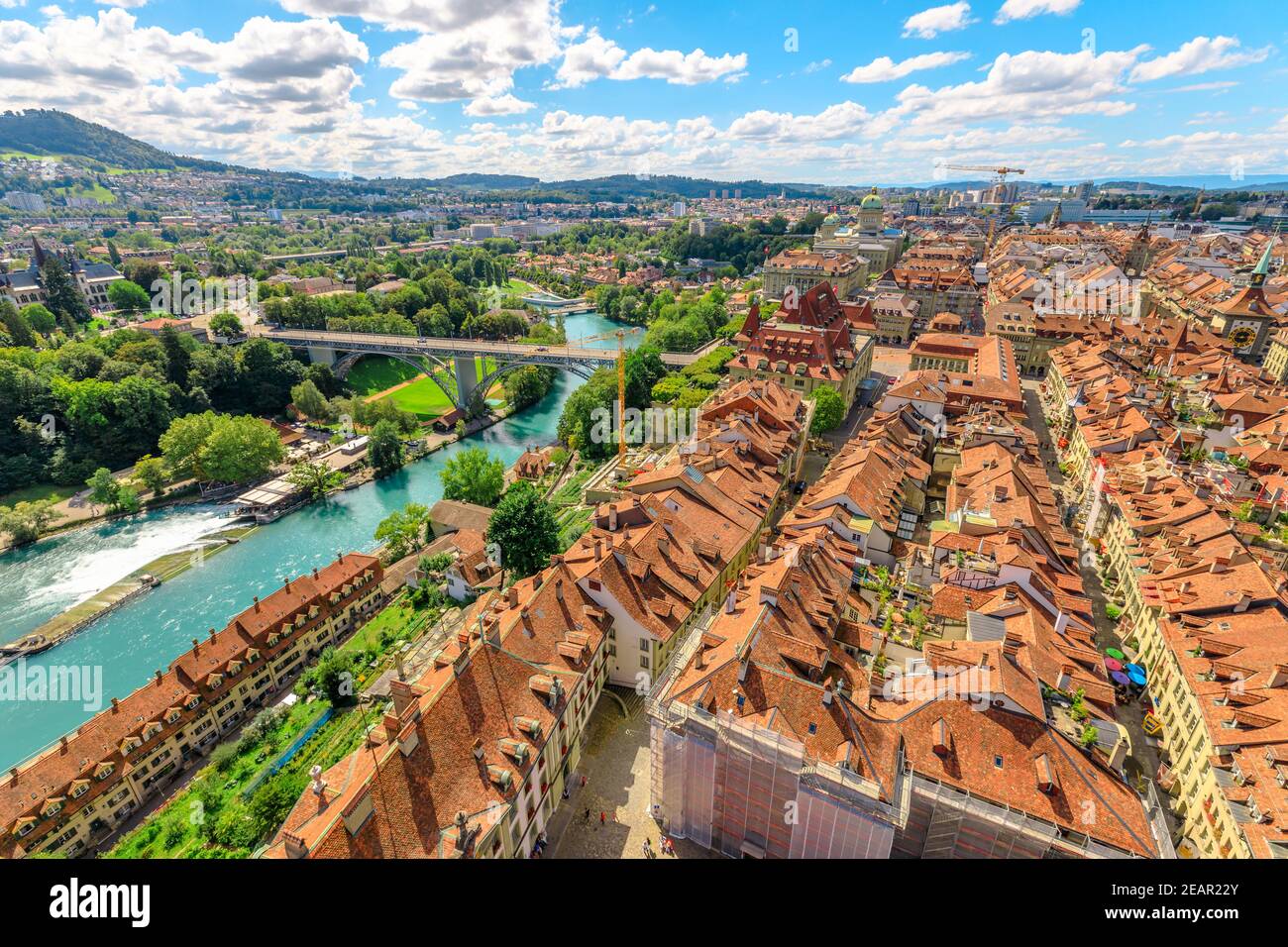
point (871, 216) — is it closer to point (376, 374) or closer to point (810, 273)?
point (810, 273)

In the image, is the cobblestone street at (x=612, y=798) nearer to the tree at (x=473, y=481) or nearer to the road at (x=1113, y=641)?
the road at (x=1113, y=641)

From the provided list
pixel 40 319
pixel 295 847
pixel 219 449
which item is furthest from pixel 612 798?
pixel 40 319

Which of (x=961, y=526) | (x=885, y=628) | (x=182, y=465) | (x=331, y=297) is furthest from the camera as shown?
(x=331, y=297)

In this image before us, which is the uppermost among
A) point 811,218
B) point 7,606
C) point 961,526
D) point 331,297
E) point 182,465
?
point 811,218

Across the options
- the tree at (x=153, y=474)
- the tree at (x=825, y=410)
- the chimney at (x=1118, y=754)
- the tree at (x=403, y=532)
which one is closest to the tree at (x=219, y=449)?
the tree at (x=153, y=474)
